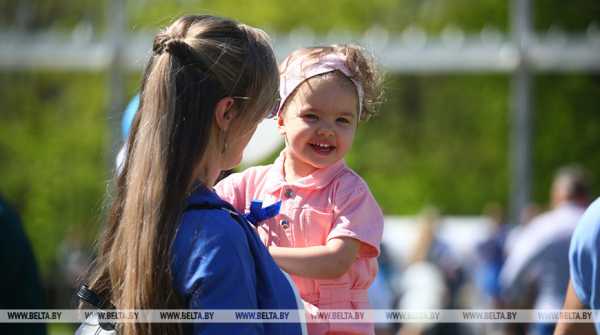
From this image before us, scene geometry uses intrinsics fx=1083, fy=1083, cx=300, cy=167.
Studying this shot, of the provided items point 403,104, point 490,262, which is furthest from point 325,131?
point 403,104

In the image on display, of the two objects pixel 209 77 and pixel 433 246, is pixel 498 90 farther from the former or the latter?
pixel 209 77

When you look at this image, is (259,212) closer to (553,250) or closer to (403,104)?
(553,250)

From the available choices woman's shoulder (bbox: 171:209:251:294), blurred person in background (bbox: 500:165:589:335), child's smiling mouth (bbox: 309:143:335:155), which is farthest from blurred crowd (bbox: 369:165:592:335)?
woman's shoulder (bbox: 171:209:251:294)

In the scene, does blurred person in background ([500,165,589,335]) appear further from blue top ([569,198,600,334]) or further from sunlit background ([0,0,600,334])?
sunlit background ([0,0,600,334])

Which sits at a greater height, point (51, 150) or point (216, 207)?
point (216, 207)

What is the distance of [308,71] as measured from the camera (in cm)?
306

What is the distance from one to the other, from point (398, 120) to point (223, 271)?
1107 inches

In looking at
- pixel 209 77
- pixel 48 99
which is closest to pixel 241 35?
pixel 209 77

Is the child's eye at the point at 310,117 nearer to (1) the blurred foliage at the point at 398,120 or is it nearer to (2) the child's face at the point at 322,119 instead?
(2) the child's face at the point at 322,119

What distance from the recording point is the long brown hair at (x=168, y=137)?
7.86 ft

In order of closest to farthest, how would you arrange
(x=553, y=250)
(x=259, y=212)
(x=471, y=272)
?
(x=259, y=212) → (x=553, y=250) → (x=471, y=272)

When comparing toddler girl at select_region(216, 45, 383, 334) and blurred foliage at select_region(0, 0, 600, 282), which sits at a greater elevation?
toddler girl at select_region(216, 45, 383, 334)

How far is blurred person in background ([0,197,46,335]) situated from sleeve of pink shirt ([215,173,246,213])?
2.08ft

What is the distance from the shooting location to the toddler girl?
298 centimetres
